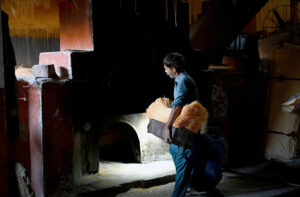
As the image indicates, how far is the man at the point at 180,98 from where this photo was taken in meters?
6.28

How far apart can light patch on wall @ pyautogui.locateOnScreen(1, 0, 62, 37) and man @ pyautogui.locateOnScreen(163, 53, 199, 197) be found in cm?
382

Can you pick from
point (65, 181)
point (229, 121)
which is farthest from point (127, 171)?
point (229, 121)

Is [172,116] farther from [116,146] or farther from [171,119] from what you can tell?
[116,146]

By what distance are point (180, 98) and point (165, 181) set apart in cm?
258

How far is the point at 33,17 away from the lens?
31.8 feet

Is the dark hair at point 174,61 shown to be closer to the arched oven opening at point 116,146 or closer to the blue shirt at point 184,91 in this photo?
the blue shirt at point 184,91

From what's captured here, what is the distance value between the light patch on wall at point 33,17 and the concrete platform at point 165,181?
14.1 feet

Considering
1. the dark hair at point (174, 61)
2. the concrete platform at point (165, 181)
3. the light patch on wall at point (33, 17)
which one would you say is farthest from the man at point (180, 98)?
the light patch on wall at point (33, 17)

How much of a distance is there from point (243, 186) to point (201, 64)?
3.00m

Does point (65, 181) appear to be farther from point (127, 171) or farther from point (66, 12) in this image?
point (66, 12)

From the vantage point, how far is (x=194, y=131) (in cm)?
630

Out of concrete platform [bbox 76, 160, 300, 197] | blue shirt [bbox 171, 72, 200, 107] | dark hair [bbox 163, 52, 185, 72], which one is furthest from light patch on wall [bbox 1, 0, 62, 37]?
concrete platform [bbox 76, 160, 300, 197]

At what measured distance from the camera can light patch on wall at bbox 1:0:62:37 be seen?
8977mm

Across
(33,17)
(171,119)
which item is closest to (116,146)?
(33,17)
